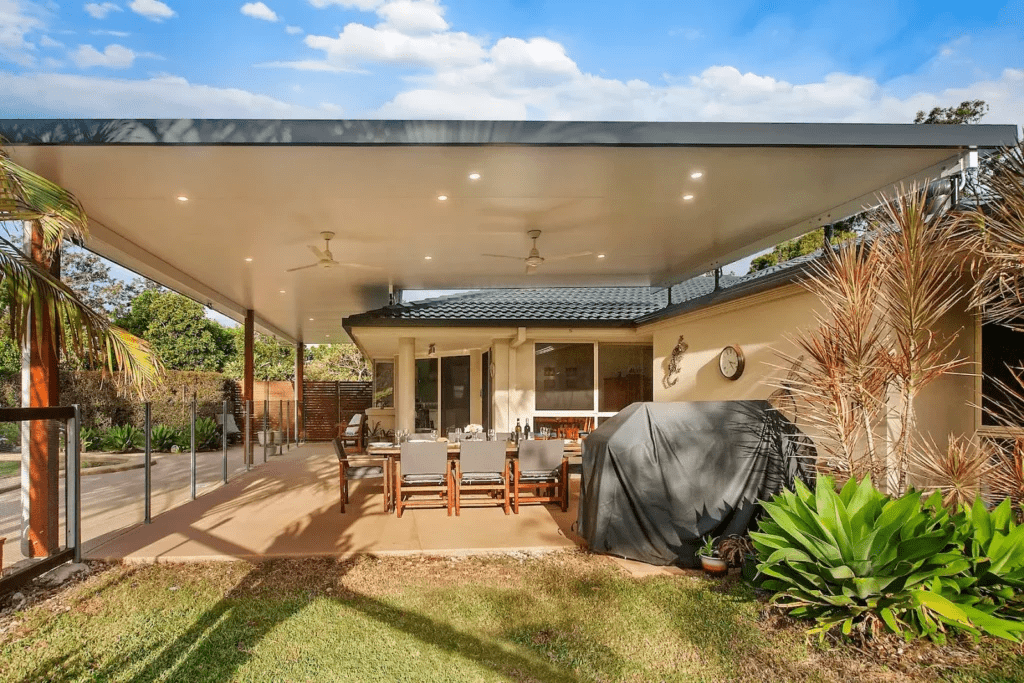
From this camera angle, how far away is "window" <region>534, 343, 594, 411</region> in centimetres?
1122

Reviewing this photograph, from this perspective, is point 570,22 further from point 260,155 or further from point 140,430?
point 140,430

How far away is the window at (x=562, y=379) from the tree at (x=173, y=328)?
63.3 feet

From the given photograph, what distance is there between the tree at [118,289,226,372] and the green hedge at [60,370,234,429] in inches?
352

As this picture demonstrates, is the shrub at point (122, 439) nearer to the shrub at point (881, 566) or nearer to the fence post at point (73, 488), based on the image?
the fence post at point (73, 488)

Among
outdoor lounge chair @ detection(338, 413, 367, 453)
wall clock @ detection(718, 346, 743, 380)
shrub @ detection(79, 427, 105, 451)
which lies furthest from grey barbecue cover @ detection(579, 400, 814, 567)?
shrub @ detection(79, 427, 105, 451)

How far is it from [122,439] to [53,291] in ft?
40.2

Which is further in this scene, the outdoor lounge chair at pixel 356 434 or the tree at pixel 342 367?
the tree at pixel 342 367

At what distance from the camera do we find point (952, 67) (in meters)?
17.6

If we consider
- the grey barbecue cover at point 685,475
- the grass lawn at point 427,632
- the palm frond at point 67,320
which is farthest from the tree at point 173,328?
the grey barbecue cover at point 685,475

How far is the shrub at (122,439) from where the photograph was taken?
14.7 meters

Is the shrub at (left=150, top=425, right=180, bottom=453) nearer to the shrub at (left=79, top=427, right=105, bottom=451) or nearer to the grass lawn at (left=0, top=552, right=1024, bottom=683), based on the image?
the shrub at (left=79, top=427, right=105, bottom=451)

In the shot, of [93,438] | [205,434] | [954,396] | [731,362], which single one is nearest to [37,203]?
[731,362]

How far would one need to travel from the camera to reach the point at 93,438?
15.0 meters

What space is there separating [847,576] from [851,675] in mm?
515
